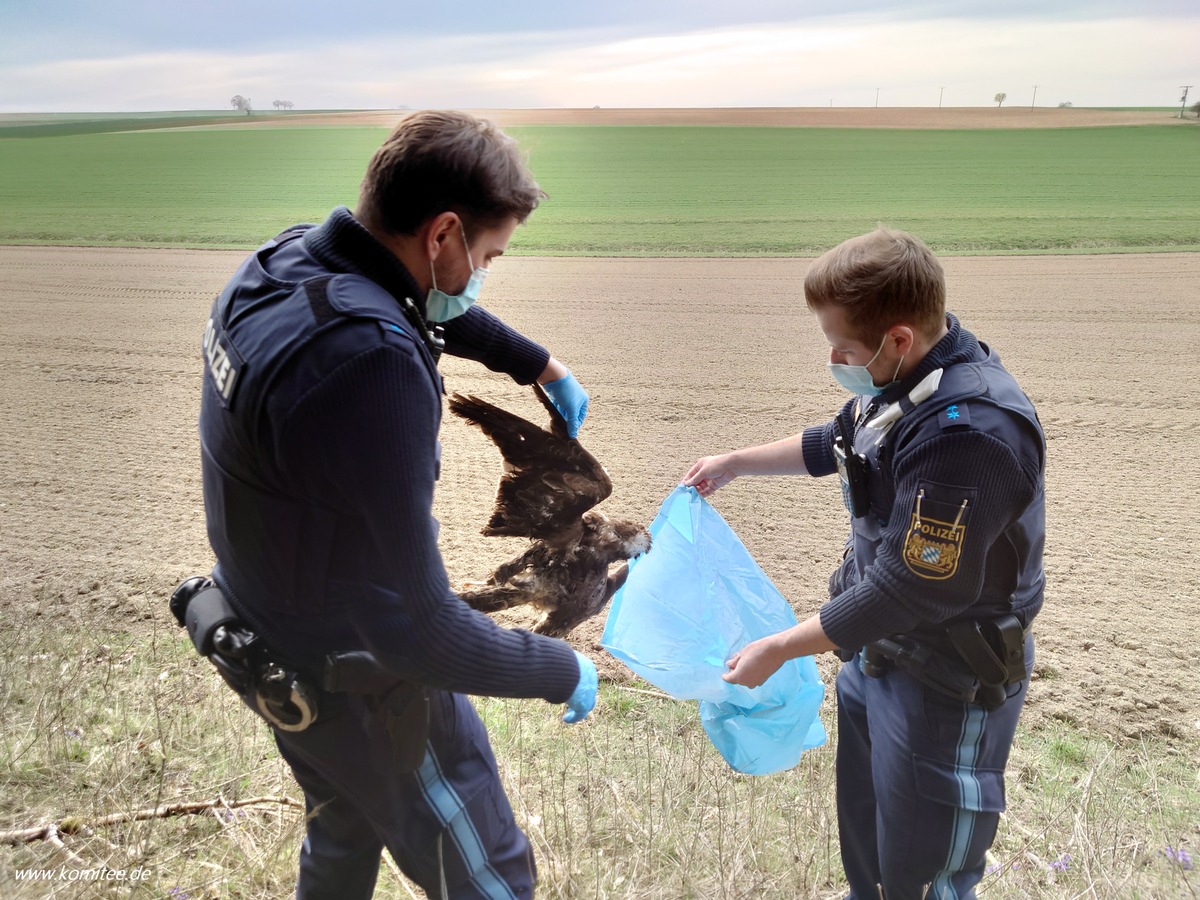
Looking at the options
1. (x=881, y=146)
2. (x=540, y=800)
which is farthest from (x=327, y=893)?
(x=881, y=146)

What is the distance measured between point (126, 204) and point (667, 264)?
10861mm

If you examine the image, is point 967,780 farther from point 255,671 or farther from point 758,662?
point 255,671

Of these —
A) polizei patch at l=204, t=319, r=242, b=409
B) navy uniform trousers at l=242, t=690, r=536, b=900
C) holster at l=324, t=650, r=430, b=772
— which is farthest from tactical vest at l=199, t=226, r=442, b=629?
navy uniform trousers at l=242, t=690, r=536, b=900

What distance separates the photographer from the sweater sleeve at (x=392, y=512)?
3.53ft

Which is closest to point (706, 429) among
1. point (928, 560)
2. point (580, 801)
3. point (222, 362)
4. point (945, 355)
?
point (580, 801)

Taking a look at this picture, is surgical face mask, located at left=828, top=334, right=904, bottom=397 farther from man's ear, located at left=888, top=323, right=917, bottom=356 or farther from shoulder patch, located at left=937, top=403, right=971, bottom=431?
shoulder patch, located at left=937, top=403, right=971, bottom=431

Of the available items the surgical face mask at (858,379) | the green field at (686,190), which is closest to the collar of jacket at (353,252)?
the surgical face mask at (858,379)

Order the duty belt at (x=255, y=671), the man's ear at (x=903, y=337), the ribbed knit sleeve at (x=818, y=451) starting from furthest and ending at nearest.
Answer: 1. the ribbed knit sleeve at (x=818, y=451)
2. the man's ear at (x=903, y=337)
3. the duty belt at (x=255, y=671)

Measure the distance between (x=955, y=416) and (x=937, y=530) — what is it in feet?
0.63

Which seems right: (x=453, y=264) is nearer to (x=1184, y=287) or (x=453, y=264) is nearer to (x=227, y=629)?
(x=227, y=629)

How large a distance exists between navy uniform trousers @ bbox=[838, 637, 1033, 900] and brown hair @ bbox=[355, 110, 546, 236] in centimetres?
115

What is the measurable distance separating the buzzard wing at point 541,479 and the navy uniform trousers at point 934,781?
0.95 m

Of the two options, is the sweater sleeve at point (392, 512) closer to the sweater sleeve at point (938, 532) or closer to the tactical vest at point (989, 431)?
the sweater sleeve at point (938, 532)

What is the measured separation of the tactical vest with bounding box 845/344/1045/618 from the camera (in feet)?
4.63
